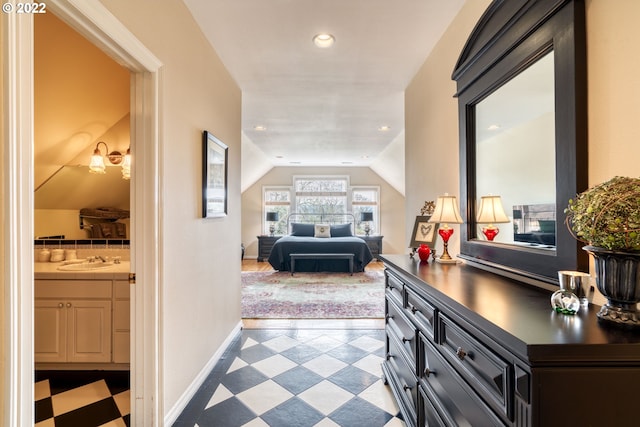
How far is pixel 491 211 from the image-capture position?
5.32ft

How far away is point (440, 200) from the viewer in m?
1.84

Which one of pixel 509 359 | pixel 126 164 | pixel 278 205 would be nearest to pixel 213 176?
pixel 126 164

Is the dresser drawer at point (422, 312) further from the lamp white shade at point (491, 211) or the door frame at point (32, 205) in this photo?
the door frame at point (32, 205)

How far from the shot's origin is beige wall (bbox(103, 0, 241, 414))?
172cm

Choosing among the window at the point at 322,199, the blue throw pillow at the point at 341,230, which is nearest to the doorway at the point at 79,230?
the blue throw pillow at the point at 341,230

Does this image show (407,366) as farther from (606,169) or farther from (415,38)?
(415,38)

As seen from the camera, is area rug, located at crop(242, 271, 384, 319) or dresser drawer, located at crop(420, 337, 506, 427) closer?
dresser drawer, located at crop(420, 337, 506, 427)

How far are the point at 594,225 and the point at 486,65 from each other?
1.14 meters

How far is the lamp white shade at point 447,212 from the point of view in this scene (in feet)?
5.85

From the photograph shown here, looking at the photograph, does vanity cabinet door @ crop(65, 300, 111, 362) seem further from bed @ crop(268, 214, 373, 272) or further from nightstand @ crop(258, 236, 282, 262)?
nightstand @ crop(258, 236, 282, 262)

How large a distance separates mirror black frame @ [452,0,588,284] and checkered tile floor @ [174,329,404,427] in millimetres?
1175

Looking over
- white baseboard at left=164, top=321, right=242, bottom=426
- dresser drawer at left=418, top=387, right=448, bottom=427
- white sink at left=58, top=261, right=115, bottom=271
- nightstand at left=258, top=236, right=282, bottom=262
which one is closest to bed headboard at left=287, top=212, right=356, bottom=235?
nightstand at left=258, top=236, right=282, bottom=262

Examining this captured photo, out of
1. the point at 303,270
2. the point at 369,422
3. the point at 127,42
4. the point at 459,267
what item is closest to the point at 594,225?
the point at 459,267
